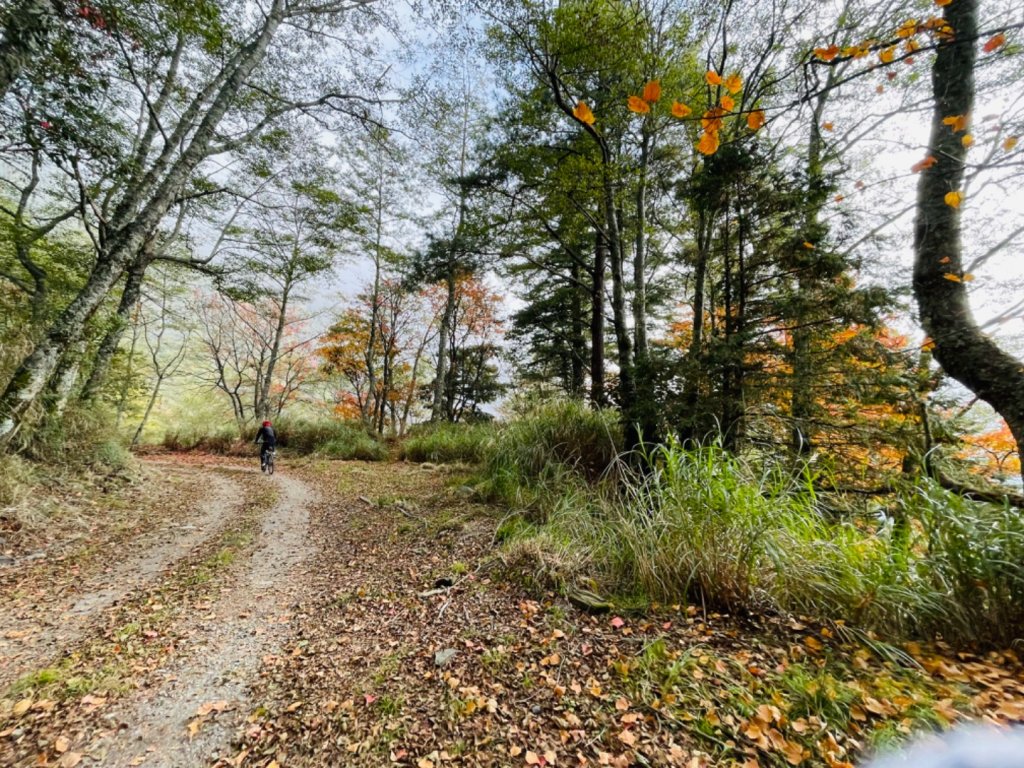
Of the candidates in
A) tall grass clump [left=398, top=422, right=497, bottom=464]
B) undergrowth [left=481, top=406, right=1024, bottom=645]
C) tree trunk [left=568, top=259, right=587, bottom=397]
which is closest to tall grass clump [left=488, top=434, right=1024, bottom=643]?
undergrowth [left=481, top=406, right=1024, bottom=645]

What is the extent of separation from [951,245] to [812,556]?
2.17 m

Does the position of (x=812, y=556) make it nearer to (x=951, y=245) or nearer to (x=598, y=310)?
(x=951, y=245)

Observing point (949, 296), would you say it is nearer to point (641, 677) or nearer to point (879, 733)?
point (879, 733)

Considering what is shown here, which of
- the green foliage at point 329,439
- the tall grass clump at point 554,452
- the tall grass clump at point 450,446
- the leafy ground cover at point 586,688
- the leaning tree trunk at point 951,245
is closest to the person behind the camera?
the leafy ground cover at point 586,688

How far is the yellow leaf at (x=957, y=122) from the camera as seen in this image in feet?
7.40

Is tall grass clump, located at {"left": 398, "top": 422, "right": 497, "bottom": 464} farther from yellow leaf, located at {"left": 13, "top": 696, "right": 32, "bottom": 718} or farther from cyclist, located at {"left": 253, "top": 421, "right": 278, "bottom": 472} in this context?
yellow leaf, located at {"left": 13, "top": 696, "right": 32, "bottom": 718}

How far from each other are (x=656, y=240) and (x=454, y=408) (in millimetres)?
9103

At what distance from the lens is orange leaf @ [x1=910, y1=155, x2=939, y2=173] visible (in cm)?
229

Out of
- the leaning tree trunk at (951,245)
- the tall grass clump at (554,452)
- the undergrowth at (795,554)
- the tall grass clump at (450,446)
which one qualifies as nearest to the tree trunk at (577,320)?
the tall grass clump at (450,446)

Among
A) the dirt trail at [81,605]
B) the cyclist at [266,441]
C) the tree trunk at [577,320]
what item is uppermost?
the tree trunk at [577,320]

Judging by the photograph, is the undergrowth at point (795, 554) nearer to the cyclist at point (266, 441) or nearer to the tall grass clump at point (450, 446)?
A: the tall grass clump at point (450, 446)

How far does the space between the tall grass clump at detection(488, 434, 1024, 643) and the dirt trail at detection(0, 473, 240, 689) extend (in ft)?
9.85

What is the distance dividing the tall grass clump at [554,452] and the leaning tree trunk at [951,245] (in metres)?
2.69

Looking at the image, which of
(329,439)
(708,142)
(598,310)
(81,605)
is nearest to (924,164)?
(708,142)
